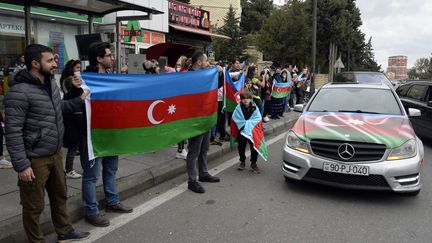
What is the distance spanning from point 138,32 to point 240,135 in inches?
320

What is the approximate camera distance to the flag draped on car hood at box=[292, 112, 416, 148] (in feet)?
15.9

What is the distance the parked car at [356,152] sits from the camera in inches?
184

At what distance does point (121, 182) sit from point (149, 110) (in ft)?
3.37

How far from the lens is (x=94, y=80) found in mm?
4176

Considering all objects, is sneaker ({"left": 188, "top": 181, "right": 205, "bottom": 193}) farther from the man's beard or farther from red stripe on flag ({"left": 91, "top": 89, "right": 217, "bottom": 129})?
the man's beard

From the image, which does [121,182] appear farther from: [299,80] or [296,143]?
[299,80]

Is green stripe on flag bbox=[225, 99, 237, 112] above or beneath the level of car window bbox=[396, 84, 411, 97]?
beneath

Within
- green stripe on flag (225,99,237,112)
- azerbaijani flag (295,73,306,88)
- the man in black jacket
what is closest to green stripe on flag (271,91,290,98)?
azerbaijani flag (295,73,306,88)

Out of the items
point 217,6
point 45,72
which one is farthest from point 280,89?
point 217,6

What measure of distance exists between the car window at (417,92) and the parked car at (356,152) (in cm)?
419

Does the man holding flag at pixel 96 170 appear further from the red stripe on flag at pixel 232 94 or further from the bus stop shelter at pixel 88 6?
the red stripe on flag at pixel 232 94

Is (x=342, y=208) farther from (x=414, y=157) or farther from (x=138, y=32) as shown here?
(x=138, y=32)

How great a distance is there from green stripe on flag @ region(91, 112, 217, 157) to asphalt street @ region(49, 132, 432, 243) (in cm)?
70

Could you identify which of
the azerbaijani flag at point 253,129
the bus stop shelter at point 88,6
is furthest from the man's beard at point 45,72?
the azerbaijani flag at point 253,129
